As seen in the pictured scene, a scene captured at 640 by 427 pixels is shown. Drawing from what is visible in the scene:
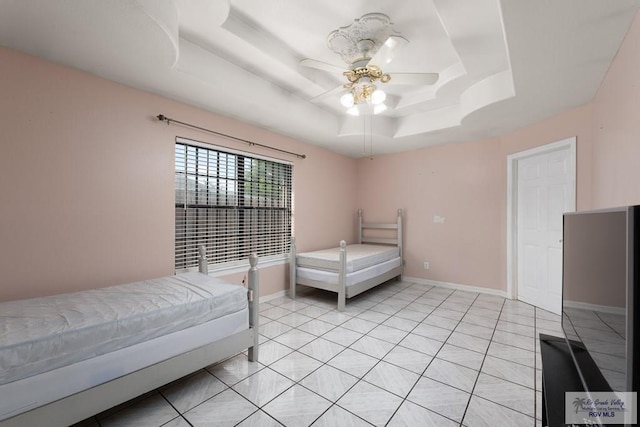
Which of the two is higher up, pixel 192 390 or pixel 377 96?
pixel 377 96

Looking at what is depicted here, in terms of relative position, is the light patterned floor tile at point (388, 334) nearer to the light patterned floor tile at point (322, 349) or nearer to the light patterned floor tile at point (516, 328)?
the light patterned floor tile at point (322, 349)

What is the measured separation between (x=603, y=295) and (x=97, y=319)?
8.17 feet

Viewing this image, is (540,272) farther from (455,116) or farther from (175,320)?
(175,320)

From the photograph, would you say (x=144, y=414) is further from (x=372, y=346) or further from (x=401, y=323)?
(x=401, y=323)

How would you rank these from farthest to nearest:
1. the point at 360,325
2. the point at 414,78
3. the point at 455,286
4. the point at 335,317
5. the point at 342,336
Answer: the point at 455,286, the point at 335,317, the point at 360,325, the point at 342,336, the point at 414,78

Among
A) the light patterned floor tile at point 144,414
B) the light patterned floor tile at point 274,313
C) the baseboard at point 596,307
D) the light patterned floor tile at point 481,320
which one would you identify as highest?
the baseboard at point 596,307

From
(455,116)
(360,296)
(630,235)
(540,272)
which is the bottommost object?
(360,296)

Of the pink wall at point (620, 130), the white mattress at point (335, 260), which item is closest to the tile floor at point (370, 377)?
the white mattress at point (335, 260)

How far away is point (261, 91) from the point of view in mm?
3049

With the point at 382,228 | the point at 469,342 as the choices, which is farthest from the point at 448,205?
the point at 469,342

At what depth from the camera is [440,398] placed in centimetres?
188

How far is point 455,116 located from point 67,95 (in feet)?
14.1

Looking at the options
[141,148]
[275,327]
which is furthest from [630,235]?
[141,148]

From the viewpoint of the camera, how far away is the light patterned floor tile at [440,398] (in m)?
1.75
